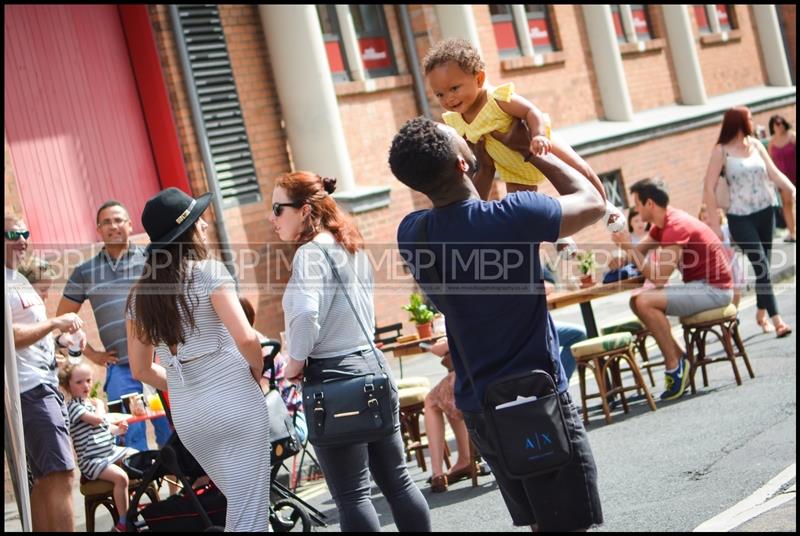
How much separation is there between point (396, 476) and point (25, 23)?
823 centimetres

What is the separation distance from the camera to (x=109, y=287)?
331 inches

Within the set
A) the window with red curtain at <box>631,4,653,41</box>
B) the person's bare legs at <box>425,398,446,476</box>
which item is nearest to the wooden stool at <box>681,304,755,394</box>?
the person's bare legs at <box>425,398,446,476</box>

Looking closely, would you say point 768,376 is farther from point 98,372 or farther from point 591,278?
point 98,372

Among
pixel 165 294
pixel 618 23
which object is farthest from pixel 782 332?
pixel 618 23

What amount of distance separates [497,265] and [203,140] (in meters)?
9.55

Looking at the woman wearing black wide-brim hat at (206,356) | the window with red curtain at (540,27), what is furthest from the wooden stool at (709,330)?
the window with red curtain at (540,27)

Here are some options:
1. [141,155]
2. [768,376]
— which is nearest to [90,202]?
[141,155]

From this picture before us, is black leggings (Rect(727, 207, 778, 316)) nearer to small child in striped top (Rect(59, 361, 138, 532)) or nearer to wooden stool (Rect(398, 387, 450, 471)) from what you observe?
wooden stool (Rect(398, 387, 450, 471))

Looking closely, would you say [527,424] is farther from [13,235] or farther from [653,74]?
[653,74]

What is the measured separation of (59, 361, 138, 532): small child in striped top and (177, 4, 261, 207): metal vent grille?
6279 millimetres

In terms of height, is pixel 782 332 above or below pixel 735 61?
below

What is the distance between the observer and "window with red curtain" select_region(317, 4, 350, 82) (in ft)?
50.0

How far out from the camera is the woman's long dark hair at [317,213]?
5.43 meters

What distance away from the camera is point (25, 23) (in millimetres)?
11797
